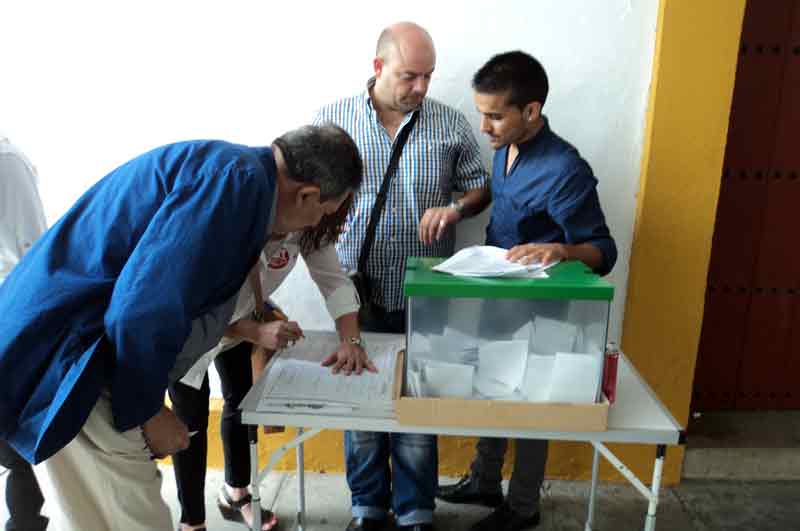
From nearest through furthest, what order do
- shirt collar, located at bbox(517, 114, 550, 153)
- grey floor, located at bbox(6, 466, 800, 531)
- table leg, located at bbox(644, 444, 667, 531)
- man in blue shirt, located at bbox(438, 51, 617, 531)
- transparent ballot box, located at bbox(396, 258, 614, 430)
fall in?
transparent ballot box, located at bbox(396, 258, 614, 430)
table leg, located at bbox(644, 444, 667, 531)
man in blue shirt, located at bbox(438, 51, 617, 531)
shirt collar, located at bbox(517, 114, 550, 153)
grey floor, located at bbox(6, 466, 800, 531)

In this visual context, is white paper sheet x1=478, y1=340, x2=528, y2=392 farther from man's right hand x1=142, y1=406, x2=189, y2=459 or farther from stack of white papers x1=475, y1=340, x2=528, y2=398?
man's right hand x1=142, y1=406, x2=189, y2=459

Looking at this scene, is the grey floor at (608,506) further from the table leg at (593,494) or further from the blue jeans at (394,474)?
the blue jeans at (394,474)

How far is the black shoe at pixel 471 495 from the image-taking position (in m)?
2.44

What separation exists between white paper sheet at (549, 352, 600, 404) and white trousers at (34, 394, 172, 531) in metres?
0.94

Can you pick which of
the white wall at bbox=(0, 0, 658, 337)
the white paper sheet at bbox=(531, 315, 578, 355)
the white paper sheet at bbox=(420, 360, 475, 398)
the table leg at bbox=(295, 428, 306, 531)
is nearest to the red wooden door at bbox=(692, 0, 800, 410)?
the white wall at bbox=(0, 0, 658, 337)

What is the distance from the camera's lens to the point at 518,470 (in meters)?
2.24

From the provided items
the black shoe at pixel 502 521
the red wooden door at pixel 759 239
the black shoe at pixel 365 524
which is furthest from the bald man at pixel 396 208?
the red wooden door at pixel 759 239

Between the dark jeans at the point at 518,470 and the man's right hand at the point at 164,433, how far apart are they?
1.27 m

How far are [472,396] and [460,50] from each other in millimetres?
1344

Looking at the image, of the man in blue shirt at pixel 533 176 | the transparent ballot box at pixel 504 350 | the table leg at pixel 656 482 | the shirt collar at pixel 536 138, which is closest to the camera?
the transparent ballot box at pixel 504 350

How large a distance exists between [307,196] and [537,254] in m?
0.63

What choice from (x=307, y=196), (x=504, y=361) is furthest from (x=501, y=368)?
(x=307, y=196)

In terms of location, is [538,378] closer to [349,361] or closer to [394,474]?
[349,361]

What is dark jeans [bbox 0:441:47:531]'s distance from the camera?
189 cm
